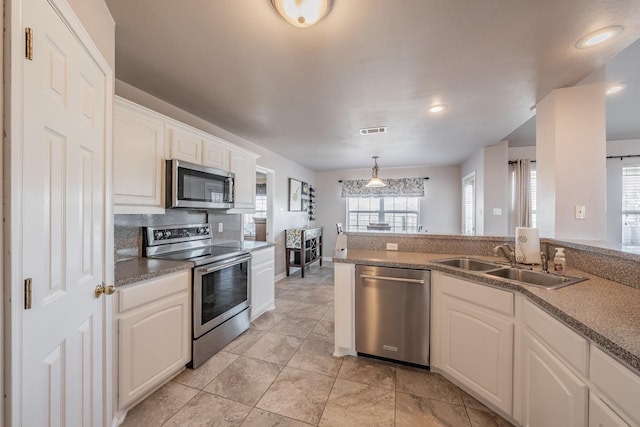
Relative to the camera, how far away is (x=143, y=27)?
4.87 ft

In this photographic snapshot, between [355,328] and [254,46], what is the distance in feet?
7.51

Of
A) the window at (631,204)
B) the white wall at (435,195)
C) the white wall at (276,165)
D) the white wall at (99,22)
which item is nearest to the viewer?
the white wall at (99,22)

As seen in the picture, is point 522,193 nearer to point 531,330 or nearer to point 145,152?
point 531,330

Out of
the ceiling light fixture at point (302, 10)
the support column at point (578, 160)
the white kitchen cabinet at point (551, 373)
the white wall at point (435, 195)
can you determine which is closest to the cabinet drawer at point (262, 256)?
the ceiling light fixture at point (302, 10)

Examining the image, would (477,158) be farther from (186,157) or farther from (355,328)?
(186,157)

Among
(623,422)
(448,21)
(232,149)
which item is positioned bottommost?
(623,422)

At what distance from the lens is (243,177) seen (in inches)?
122

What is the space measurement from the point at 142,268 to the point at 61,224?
925 millimetres

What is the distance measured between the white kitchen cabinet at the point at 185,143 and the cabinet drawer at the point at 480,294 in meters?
2.40

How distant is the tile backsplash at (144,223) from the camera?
2018 mm

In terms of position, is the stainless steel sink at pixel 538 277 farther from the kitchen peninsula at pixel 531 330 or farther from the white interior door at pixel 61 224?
the white interior door at pixel 61 224

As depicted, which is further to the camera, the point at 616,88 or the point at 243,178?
the point at 243,178

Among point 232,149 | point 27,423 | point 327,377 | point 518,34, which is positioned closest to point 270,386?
point 327,377


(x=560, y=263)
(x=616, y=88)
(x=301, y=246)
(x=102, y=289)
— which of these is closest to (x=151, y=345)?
(x=102, y=289)
